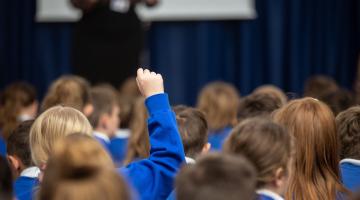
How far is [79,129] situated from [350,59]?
518 centimetres

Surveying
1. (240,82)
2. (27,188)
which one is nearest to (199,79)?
(240,82)

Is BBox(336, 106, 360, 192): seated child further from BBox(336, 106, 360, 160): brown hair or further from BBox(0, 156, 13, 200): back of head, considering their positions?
BBox(0, 156, 13, 200): back of head

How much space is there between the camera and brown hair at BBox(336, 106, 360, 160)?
2541 millimetres

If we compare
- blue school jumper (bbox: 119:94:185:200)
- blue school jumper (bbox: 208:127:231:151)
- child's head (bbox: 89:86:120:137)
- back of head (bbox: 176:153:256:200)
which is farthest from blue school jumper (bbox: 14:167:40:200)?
blue school jumper (bbox: 208:127:231:151)

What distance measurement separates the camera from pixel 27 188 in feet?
7.63

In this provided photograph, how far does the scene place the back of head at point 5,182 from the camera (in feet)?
4.56

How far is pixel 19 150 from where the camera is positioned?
8.20ft

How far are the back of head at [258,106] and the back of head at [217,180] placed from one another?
1.83 meters

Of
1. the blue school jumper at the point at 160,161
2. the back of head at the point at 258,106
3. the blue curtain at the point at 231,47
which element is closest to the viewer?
the blue school jumper at the point at 160,161

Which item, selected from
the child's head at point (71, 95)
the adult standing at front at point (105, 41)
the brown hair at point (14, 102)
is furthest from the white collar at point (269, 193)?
the adult standing at front at point (105, 41)

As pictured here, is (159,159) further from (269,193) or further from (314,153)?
(314,153)

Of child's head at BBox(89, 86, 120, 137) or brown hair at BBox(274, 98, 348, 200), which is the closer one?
brown hair at BBox(274, 98, 348, 200)

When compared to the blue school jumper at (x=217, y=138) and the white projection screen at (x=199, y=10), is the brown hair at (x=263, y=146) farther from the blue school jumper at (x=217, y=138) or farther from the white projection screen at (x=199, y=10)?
the white projection screen at (x=199, y=10)

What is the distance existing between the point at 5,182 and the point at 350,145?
1.54 metres
